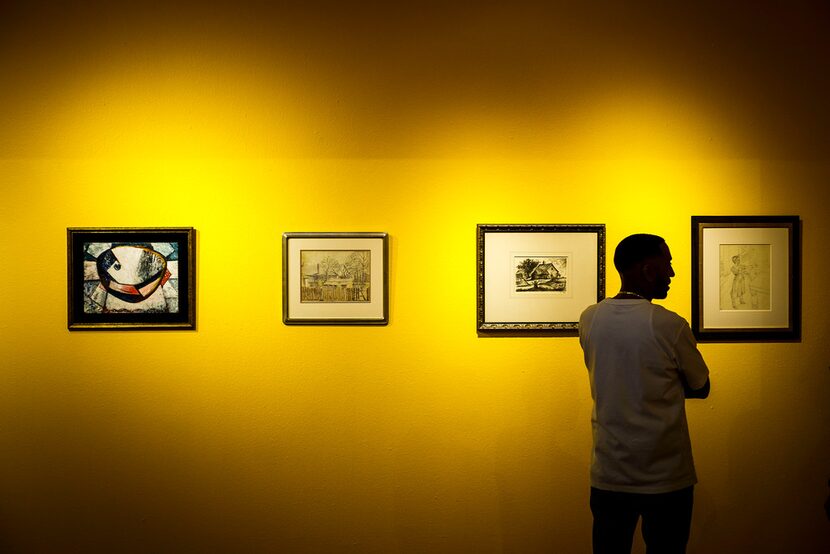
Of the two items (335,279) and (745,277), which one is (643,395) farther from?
(335,279)

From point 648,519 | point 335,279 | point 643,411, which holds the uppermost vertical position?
point 335,279

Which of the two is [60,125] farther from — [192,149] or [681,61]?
[681,61]

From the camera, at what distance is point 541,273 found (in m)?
2.64

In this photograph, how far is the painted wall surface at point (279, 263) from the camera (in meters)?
2.65

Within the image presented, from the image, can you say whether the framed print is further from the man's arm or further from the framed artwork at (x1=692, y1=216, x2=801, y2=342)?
the framed artwork at (x1=692, y1=216, x2=801, y2=342)

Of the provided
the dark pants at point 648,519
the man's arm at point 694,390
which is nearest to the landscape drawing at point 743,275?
the man's arm at point 694,390

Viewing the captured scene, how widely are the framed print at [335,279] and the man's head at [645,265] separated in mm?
1118

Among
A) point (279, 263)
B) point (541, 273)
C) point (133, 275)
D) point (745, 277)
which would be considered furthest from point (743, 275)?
point (133, 275)

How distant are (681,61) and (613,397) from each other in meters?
1.80

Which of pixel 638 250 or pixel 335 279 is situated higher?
pixel 638 250

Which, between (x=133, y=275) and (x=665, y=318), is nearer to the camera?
(x=665, y=318)

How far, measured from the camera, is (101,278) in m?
2.64

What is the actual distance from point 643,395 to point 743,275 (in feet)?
4.03

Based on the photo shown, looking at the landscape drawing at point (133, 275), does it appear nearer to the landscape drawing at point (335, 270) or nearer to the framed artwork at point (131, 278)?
the framed artwork at point (131, 278)
